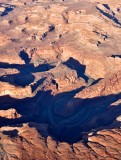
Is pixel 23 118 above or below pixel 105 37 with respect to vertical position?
below

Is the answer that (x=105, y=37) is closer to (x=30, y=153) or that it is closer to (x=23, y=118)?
(x=23, y=118)

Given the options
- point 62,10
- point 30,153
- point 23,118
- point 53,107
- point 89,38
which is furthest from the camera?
point 62,10

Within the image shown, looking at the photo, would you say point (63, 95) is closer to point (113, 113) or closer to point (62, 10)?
point (113, 113)

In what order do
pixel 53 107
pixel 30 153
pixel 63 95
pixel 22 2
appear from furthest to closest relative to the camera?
pixel 22 2, pixel 63 95, pixel 53 107, pixel 30 153

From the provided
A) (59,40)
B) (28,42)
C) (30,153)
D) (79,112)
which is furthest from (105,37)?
(30,153)

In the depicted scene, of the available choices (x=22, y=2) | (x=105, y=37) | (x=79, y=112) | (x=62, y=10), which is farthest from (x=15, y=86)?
(x=22, y=2)

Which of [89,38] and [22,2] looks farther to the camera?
[22,2]
